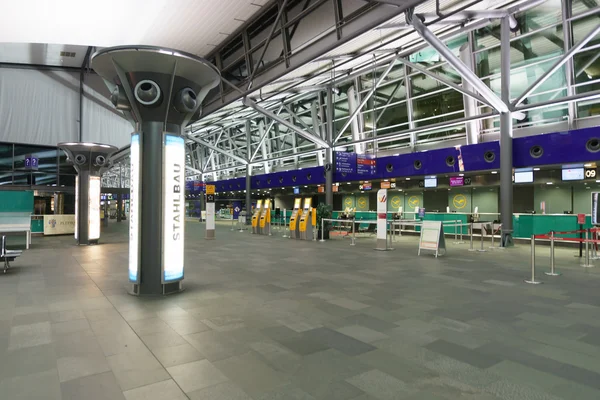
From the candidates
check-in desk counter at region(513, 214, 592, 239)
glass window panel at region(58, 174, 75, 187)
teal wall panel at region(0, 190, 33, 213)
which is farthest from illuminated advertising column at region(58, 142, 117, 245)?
check-in desk counter at region(513, 214, 592, 239)

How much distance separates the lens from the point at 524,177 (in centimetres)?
1459

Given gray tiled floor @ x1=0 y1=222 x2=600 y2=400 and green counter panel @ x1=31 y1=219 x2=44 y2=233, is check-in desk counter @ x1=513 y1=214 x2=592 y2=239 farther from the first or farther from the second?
green counter panel @ x1=31 y1=219 x2=44 y2=233

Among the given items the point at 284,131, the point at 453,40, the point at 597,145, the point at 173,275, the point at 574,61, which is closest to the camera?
the point at 173,275

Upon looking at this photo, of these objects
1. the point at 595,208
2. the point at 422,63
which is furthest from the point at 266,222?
the point at 595,208

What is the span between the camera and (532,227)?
46.5 ft

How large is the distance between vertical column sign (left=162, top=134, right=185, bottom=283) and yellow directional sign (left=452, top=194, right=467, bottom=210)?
16.0 metres

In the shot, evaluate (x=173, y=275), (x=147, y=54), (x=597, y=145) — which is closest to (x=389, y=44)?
Result: (x=597, y=145)

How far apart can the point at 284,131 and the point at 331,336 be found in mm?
25953

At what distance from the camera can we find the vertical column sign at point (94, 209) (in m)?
13.9

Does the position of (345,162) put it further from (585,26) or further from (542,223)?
(585,26)

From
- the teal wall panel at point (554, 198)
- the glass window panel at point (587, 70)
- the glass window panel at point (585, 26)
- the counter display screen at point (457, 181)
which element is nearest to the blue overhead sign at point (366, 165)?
the counter display screen at point (457, 181)

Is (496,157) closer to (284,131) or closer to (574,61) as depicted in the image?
(574,61)

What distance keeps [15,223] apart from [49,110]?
14.7 m

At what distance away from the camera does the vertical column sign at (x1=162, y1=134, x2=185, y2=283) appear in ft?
19.5
